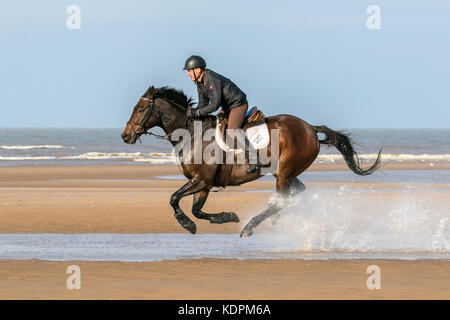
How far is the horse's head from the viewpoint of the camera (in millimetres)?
13406

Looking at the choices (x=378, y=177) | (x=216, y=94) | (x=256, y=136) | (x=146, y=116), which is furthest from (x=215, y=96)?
(x=378, y=177)

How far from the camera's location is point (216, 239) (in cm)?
1475

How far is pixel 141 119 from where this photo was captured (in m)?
13.4

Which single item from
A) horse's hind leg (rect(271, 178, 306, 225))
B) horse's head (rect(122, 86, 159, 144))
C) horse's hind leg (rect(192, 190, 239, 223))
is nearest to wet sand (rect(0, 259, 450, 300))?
horse's hind leg (rect(192, 190, 239, 223))

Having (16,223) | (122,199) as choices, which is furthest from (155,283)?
(122,199)

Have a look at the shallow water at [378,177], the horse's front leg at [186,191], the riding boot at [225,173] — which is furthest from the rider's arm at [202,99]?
the shallow water at [378,177]

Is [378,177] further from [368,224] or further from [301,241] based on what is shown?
[301,241]

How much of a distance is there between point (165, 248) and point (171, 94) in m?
2.58

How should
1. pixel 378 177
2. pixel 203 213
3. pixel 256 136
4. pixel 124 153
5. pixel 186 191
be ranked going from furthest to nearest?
pixel 124 153
pixel 378 177
pixel 203 213
pixel 256 136
pixel 186 191

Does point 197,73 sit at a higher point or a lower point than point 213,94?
higher

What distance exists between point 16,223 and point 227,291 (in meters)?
8.61

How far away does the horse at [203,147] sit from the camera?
43.5 ft
